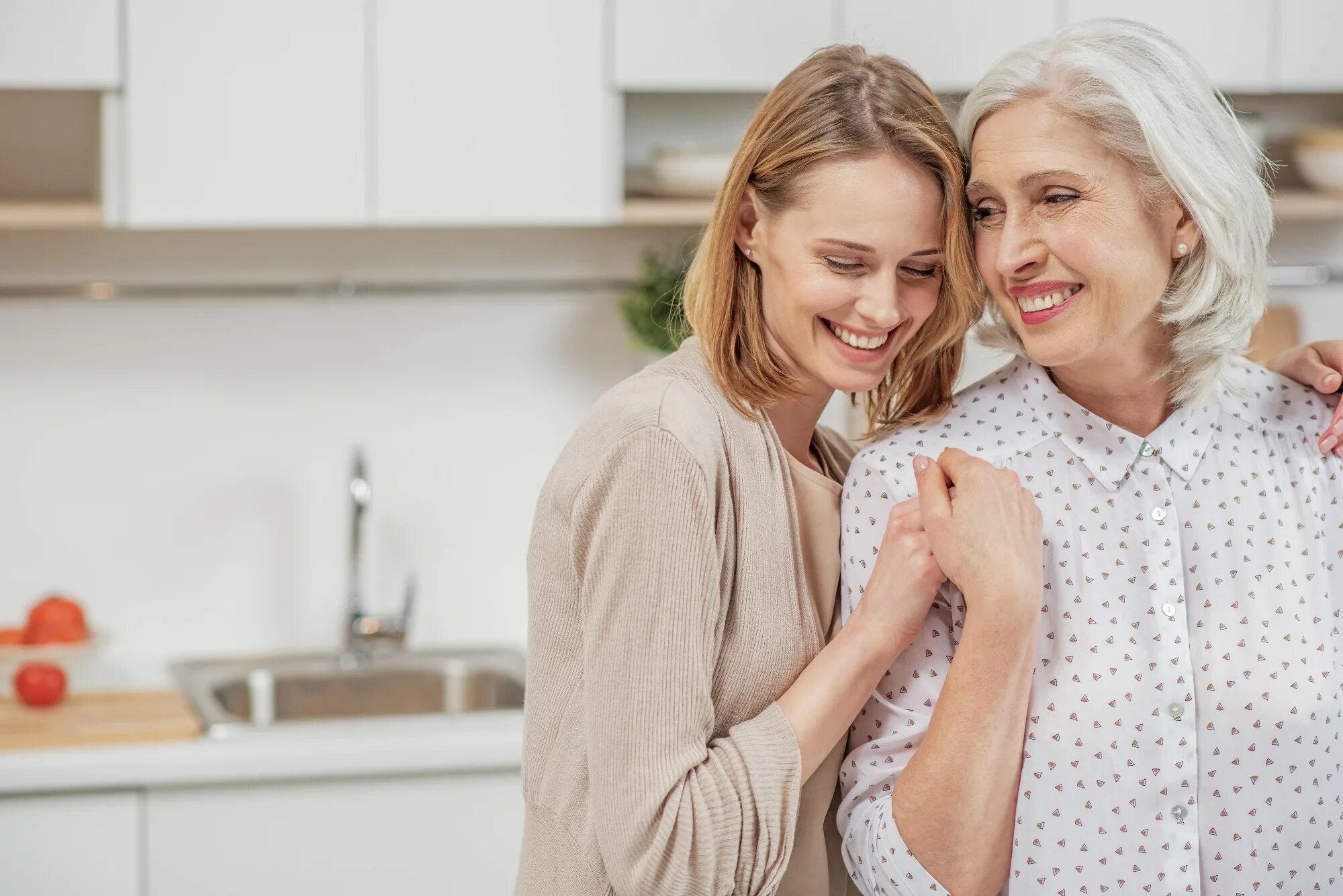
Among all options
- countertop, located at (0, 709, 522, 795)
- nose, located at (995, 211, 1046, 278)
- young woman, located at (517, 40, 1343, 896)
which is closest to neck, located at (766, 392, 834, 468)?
young woman, located at (517, 40, 1343, 896)

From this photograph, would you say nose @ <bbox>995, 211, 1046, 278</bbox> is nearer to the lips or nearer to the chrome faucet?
the lips

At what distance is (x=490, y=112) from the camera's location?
229 centimetres

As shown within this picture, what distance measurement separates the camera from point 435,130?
2281 millimetres

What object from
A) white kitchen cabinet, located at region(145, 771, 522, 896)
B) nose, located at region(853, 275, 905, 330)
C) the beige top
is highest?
nose, located at region(853, 275, 905, 330)

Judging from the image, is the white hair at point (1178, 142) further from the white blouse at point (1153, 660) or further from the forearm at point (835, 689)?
the forearm at point (835, 689)

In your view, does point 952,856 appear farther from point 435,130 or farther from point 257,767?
point 435,130

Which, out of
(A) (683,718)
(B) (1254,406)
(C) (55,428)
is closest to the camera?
(A) (683,718)

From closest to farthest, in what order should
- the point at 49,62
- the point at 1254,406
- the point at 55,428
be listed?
the point at 1254,406
the point at 49,62
the point at 55,428

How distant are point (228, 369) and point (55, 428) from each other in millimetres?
312

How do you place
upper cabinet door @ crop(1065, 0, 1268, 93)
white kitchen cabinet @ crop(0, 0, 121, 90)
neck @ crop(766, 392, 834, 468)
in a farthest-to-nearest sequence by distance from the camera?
upper cabinet door @ crop(1065, 0, 1268, 93)
white kitchen cabinet @ crop(0, 0, 121, 90)
neck @ crop(766, 392, 834, 468)

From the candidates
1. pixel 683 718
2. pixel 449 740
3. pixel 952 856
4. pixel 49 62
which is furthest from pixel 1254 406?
pixel 49 62

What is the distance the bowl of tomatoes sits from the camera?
90.1 inches

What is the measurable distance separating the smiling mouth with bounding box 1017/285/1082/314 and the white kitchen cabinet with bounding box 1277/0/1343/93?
1508 millimetres

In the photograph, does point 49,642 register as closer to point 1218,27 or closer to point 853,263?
point 853,263
